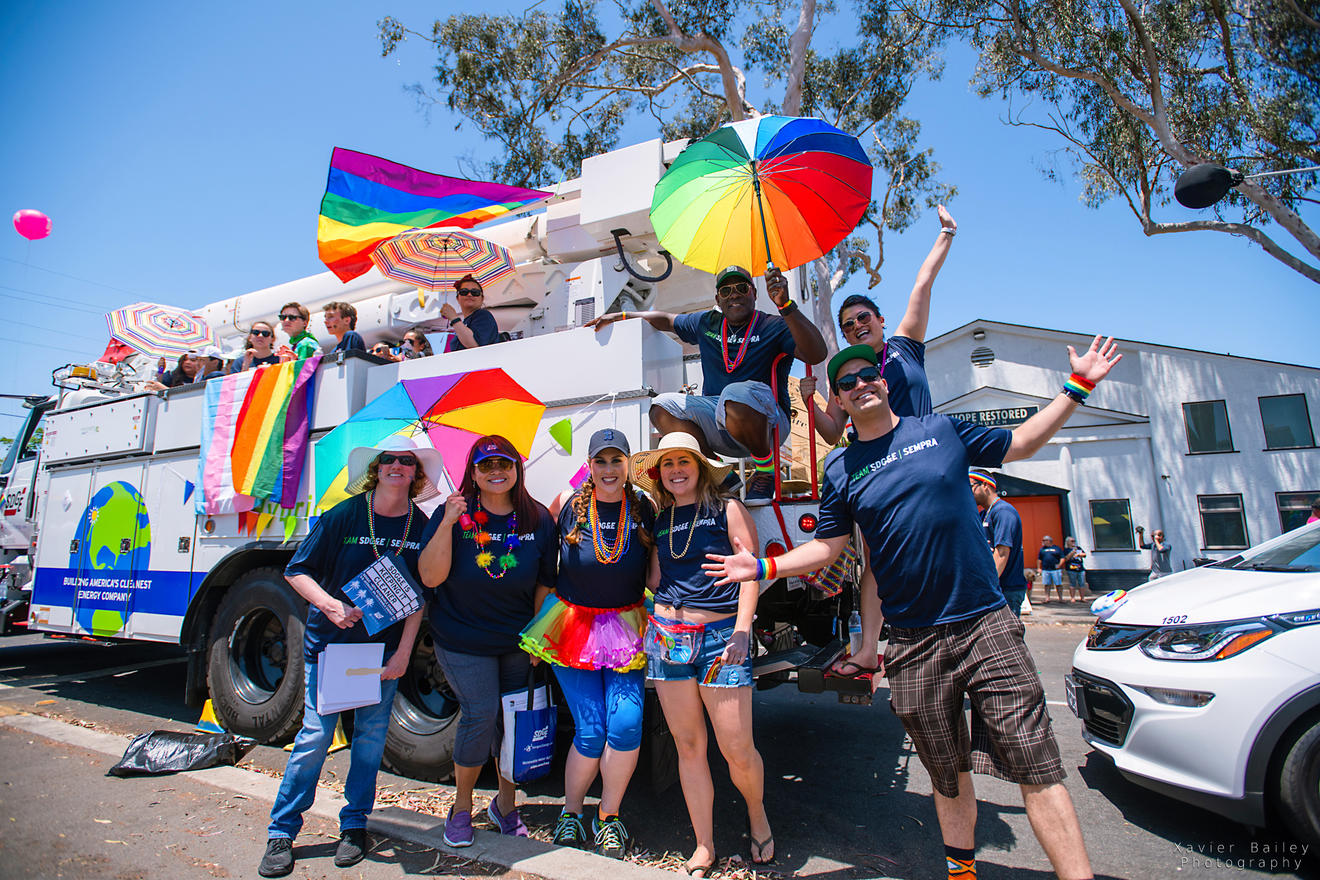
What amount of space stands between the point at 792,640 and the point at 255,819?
312 cm

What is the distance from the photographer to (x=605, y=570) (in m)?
3.21

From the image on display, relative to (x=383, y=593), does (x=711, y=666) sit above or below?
below

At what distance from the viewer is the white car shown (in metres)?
2.87

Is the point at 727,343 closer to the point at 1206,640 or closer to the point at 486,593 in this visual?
the point at 486,593

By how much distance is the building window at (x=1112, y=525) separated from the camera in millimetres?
18109

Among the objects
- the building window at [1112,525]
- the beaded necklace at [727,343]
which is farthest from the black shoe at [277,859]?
the building window at [1112,525]

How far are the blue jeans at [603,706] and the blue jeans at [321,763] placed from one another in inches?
36.4

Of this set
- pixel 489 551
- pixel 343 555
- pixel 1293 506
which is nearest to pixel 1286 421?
pixel 1293 506

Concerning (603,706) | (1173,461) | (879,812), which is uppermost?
(1173,461)

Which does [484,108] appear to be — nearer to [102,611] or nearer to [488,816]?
[102,611]

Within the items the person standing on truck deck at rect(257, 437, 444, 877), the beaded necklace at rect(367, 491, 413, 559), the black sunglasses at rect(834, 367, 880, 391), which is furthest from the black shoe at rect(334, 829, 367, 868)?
the black sunglasses at rect(834, 367, 880, 391)

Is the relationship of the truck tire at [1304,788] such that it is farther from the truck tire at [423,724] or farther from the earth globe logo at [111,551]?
the earth globe logo at [111,551]

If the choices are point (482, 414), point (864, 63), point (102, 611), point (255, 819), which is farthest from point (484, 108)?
point (255, 819)

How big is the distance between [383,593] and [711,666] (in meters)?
1.58
